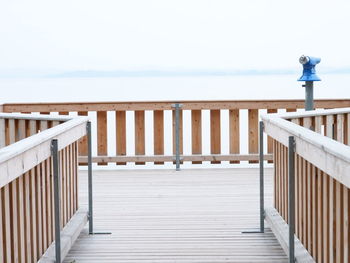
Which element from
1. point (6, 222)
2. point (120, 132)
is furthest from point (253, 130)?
point (6, 222)

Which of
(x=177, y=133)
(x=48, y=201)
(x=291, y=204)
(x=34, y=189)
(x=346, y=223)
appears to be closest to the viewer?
(x=346, y=223)

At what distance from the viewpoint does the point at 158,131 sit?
912 cm

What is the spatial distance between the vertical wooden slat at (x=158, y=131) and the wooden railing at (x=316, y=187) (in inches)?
146

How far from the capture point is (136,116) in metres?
9.05

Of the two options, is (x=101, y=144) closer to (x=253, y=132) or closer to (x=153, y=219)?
(x=253, y=132)

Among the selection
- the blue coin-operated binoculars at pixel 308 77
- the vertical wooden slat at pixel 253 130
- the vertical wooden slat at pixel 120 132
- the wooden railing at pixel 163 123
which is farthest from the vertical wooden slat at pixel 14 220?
the vertical wooden slat at pixel 253 130

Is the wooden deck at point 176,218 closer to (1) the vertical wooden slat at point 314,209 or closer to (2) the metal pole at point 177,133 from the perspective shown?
(2) the metal pole at point 177,133

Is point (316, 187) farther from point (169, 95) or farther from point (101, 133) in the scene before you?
point (169, 95)

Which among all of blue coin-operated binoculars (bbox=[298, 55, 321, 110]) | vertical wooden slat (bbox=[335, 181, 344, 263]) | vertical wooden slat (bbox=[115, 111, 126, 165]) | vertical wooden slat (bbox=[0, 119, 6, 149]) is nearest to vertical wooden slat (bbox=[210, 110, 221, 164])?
vertical wooden slat (bbox=[115, 111, 126, 165])

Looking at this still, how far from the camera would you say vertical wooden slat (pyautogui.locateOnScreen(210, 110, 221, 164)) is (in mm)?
9047

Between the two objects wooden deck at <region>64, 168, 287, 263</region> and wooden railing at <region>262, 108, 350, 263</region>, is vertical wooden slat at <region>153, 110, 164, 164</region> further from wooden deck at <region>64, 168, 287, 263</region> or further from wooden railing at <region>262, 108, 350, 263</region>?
wooden railing at <region>262, 108, 350, 263</region>

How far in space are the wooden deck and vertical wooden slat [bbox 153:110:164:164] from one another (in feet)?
1.35

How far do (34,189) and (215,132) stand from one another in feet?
16.9

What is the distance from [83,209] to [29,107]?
3.72 meters
